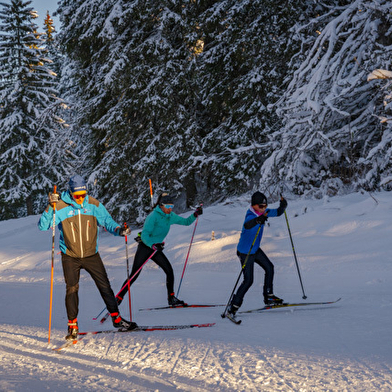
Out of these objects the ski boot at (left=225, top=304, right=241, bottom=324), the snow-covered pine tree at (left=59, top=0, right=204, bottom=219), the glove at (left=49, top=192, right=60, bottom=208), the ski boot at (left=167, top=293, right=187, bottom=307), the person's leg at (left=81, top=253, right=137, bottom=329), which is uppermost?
the snow-covered pine tree at (left=59, top=0, right=204, bottom=219)

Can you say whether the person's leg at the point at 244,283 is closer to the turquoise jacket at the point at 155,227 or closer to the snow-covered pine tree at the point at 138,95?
the turquoise jacket at the point at 155,227

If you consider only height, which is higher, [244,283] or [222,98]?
[222,98]

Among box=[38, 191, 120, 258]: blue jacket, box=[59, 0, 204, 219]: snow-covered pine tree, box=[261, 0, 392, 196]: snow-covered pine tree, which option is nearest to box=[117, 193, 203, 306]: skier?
box=[38, 191, 120, 258]: blue jacket

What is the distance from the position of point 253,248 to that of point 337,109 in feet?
14.1

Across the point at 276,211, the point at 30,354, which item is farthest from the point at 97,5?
the point at 30,354

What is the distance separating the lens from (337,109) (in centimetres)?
851

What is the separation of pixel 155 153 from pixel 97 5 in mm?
6114

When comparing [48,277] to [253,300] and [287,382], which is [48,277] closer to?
[253,300]

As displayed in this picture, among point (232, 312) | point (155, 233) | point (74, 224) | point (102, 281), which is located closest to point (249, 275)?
point (232, 312)

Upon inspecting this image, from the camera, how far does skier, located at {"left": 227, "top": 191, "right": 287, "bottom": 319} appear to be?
5.62 metres

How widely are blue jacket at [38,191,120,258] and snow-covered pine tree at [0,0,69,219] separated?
21210 mm

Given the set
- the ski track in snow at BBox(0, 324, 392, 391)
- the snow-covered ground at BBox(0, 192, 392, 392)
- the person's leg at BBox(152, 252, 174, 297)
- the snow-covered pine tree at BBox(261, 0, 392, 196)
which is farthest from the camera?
the snow-covered pine tree at BBox(261, 0, 392, 196)

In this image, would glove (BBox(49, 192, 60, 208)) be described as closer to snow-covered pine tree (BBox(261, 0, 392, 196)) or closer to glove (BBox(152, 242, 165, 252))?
glove (BBox(152, 242, 165, 252))

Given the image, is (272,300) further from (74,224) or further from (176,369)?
(74,224)
